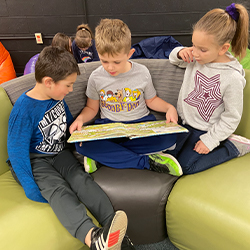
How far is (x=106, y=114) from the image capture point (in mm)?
1499

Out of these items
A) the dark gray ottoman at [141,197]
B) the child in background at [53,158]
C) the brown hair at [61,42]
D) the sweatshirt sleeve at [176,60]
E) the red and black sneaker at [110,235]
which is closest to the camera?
the red and black sneaker at [110,235]

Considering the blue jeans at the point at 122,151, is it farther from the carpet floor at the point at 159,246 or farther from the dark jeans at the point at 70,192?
the carpet floor at the point at 159,246

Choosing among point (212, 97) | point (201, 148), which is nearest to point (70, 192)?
point (201, 148)

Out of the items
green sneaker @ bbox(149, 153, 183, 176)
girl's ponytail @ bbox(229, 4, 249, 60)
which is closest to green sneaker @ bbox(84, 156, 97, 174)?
green sneaker @ bbox(149, 153, 183, 176)

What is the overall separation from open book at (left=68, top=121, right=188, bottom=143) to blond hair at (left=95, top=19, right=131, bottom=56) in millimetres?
419

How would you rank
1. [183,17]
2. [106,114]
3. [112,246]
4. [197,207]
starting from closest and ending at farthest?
1. [112,246]
2. [197,207]
3. [106,114]
4. [183,17]

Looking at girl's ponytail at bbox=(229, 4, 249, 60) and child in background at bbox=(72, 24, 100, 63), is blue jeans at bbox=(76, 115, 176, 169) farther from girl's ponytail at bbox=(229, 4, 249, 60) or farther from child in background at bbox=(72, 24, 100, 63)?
child in background at bbox=(72, 24, 100, 63)

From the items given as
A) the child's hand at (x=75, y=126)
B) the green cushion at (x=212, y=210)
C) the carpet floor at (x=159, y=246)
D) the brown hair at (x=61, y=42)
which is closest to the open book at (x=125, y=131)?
the child's hand at (x=75, y=126)

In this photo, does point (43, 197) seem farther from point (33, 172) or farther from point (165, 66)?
point (165, 66)

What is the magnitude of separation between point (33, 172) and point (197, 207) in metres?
0.84

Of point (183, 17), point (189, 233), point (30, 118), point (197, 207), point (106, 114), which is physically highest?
point (183, 17)

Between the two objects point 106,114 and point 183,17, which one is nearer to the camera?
point 106,114

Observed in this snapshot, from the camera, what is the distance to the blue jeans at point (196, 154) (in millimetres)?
1229

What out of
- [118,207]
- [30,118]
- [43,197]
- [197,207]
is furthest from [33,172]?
[197,207]
